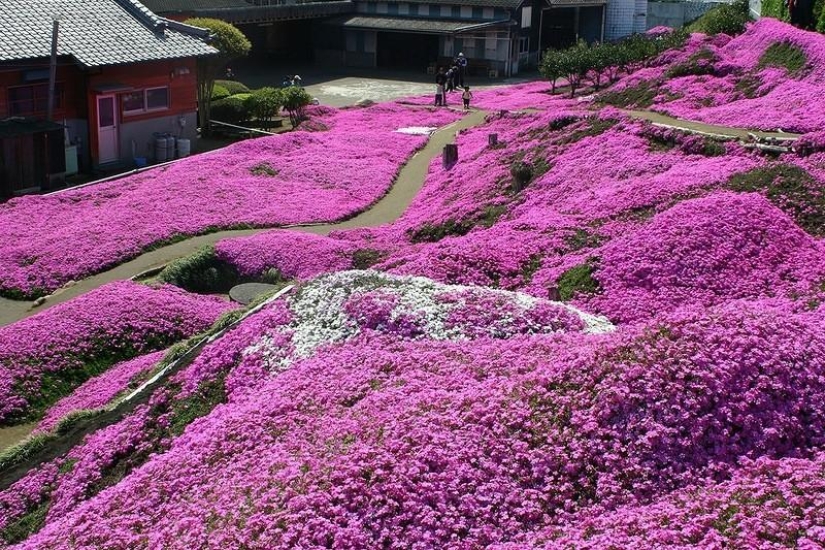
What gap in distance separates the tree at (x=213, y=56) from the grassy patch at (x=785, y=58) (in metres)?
25.9

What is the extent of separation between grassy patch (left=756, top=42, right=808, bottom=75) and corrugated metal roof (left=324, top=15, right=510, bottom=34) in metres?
32.5

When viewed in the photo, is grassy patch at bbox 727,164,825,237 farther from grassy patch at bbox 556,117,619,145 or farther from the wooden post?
the wooden post

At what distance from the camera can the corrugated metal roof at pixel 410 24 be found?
→ 7312 cm

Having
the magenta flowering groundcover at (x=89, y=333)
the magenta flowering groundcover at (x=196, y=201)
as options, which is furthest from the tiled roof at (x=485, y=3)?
the magenta flowering groundcover at (x=89, y=333)

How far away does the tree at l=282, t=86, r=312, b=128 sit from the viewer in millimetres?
51719

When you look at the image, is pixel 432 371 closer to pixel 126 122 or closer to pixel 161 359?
pixel 161 359

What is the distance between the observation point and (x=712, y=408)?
44.2ft

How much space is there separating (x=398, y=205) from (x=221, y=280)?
979 cm

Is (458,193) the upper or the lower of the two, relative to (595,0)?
lower

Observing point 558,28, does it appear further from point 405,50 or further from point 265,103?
point 265,103

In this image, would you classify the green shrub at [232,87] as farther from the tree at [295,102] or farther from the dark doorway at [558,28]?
the dark doorway at [558,28]

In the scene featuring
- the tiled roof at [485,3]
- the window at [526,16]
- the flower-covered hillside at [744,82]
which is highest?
the tiled roof at [485,3]

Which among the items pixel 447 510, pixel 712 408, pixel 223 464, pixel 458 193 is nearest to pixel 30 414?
pixel 223 464

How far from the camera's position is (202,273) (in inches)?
A: 1130
